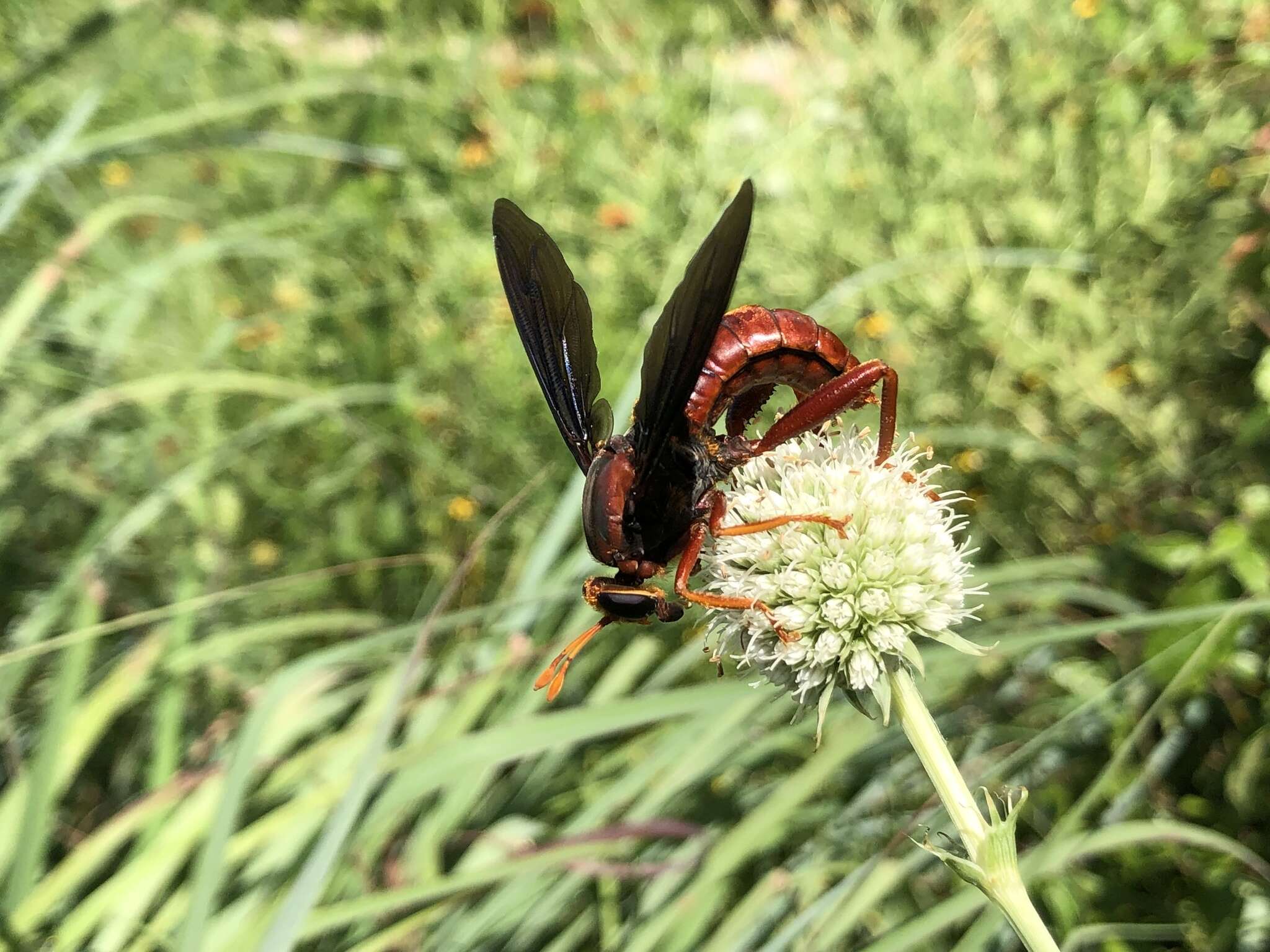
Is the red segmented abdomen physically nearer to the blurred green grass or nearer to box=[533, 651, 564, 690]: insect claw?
box=[533, 651, 564, 690]: insect claw

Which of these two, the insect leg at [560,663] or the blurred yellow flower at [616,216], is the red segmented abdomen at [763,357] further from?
the blurred yellow flower at [616,216]

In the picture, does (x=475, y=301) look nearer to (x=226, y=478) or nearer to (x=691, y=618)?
(x=226, y=478)

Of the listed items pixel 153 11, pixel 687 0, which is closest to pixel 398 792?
pixel 153 11

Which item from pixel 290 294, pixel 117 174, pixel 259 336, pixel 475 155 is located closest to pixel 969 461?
pixel 475 155

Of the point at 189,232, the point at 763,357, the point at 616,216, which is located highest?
the point at 189,232

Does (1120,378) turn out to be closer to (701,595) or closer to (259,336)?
(701,595)

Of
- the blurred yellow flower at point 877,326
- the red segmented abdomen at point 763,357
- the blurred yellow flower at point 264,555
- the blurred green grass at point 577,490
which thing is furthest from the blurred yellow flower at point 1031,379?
the blurred yellow flower at point 264,555
